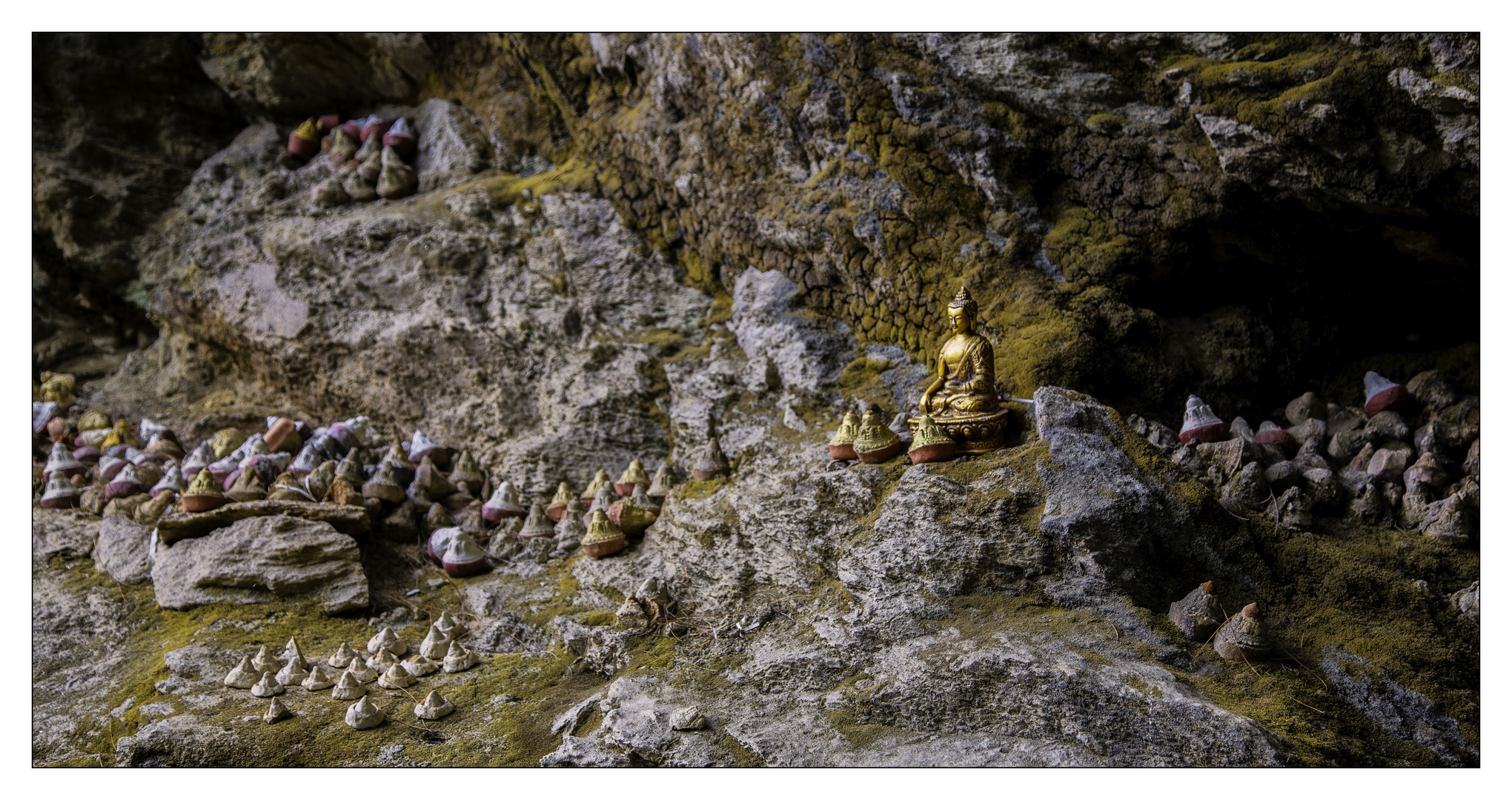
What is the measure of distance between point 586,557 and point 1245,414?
3872 millimetres

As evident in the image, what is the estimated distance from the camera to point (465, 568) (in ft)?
19.0

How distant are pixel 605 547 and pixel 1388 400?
14.4 ft

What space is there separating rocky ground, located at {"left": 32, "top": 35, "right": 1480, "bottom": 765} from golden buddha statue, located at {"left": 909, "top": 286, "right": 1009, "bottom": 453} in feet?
0.47

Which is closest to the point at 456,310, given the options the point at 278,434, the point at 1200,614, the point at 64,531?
the point at 278,434

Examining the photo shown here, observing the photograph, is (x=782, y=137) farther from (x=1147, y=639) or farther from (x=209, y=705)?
(x=209, y=705)

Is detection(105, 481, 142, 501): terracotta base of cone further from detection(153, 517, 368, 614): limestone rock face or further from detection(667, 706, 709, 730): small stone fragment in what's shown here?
detection(667, 706, 709, 730): small stone fragment

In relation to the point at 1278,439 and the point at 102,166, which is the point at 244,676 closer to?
the point at 1278,439

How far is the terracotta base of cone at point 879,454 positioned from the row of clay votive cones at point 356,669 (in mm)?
2230

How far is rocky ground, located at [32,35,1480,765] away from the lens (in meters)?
3.87

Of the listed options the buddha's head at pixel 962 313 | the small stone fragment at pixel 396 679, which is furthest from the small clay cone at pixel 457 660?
the buddha's head at pixel 962 313

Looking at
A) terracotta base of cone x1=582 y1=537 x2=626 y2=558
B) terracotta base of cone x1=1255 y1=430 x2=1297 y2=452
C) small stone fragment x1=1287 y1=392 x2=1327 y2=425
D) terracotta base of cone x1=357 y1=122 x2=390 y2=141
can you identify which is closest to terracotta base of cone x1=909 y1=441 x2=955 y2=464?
terracotta base of cone x1=1255 y1=430 x2=1297 y2=452

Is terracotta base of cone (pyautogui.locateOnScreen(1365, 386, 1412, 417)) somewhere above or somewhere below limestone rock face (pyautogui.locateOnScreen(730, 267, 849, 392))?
below

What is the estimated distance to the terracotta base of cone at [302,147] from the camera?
8.74 meters

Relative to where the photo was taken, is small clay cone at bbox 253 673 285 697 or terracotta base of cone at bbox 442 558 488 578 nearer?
small clay cone at bbox 253 673 285 697
